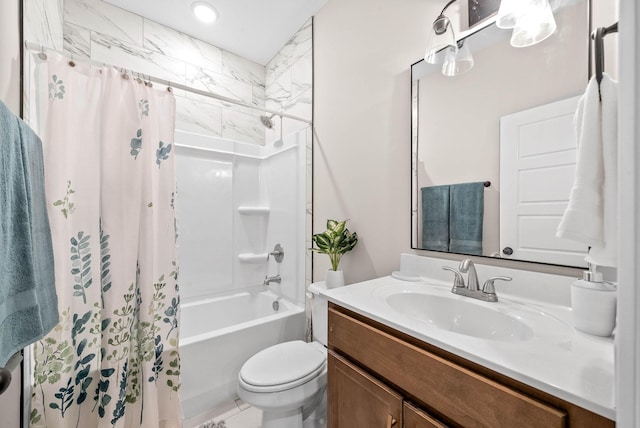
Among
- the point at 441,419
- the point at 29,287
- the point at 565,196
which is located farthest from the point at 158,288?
the point at 565,196

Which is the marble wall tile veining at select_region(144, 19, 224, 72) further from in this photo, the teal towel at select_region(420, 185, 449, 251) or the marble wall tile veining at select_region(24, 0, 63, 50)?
the teal towel at select_region(420, 185, 449, 251)

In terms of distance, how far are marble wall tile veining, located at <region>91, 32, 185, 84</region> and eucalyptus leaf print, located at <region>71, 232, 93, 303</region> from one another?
1497 mm

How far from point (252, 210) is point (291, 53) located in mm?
1428

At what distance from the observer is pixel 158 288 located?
1307 mm

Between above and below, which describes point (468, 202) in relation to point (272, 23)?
below

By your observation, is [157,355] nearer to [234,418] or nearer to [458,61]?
[234,418]

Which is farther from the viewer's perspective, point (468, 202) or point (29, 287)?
point (468, 202)

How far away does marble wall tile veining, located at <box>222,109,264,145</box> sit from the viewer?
2.45 meters

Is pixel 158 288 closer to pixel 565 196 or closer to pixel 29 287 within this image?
pixel 29 287

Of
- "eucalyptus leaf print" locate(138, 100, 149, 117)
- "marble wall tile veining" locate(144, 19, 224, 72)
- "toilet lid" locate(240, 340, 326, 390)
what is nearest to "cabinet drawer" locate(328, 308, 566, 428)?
"toilet lid" locate(240, 340, 326, 390)

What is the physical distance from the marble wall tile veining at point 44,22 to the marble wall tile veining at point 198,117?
74 cm

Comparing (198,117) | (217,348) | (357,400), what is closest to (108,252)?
(217,348)

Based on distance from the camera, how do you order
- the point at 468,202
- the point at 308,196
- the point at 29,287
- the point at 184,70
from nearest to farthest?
the point at 29,287 → the point at 468,202 → the point at 308,196 → the point at 184,70

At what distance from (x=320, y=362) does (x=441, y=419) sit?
777 millimetres
